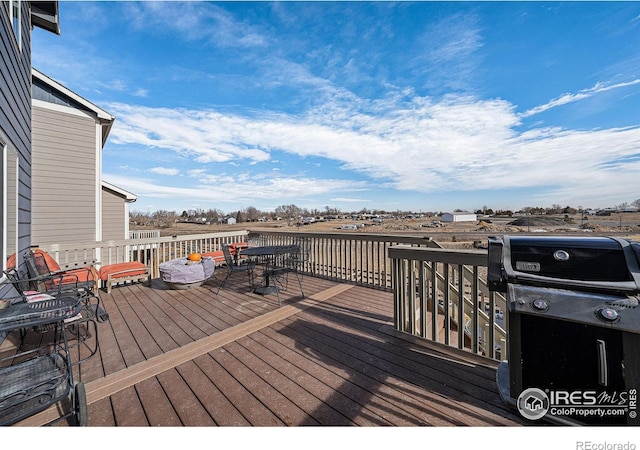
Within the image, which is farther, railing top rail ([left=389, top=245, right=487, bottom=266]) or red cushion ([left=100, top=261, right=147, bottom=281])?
red cushion ([left=100, top=261, right=147, bottom=281])

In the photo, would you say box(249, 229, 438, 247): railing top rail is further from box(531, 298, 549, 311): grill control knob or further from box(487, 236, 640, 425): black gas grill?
box(531, 298, 549, 311): grill control knob

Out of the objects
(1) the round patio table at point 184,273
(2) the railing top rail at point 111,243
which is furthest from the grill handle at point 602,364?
(2) the railing top rail at point 111,243

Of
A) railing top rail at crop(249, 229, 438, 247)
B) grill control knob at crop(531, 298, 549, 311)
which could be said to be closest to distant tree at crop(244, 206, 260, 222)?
railing top rail at crop(249, 229, 438, 247)

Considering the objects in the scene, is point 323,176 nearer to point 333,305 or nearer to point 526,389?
point 333,305

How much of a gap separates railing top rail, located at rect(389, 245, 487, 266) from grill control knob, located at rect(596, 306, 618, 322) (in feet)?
2.28

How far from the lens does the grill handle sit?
1.28 meters

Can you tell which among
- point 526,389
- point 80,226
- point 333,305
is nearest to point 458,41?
point 333,305

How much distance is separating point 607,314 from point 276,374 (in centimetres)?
203

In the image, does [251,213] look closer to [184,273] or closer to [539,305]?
[184,273]

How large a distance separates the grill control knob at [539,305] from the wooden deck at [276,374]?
0.72m

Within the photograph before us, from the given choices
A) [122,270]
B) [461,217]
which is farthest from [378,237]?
[461,217]

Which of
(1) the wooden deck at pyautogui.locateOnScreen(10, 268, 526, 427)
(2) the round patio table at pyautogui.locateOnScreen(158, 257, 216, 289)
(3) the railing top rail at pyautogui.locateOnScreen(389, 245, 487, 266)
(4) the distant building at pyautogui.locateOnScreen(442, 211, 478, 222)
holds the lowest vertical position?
(1) the wooden deck at pyautogui.locateOnScreen(10, 268, 526, 427)

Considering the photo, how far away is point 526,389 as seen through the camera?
1.50 m
